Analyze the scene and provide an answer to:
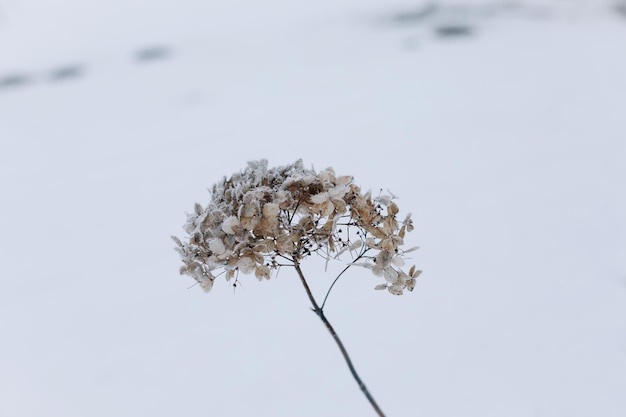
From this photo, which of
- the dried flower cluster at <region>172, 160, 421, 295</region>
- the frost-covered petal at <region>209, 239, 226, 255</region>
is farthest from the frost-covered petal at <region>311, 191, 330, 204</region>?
the frost-covered petal at <region>209, 239, 226, 255</region>

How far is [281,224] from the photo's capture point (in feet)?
2.15

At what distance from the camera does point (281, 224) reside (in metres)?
0.65

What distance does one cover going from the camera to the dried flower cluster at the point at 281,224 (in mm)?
631

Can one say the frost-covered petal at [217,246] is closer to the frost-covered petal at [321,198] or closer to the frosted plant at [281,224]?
the frosted plant at [281,224]

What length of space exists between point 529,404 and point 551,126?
3.96 feet

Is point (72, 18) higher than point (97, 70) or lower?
higher

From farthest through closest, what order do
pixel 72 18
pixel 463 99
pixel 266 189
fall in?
1. pixel 72 18
2. pixel 463 99
3. pixel 266 189

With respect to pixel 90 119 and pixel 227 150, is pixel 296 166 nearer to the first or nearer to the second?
pixel 227 150

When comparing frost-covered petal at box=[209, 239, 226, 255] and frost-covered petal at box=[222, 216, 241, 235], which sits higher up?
frost-covered petal at box=[222, 216, 241, 235]

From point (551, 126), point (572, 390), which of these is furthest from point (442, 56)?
point (572, 390)

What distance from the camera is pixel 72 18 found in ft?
9.14

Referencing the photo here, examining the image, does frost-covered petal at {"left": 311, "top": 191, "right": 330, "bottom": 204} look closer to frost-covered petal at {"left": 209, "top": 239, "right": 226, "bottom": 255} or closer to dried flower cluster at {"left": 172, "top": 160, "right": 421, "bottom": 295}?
dried flower cluster at {"left": 172, "top": 160, "right": 421, "bottom": 295}

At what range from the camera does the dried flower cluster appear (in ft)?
2.07

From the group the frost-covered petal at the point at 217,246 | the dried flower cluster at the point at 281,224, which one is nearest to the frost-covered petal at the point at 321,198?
the dried flower cluster at the point at 281,224
